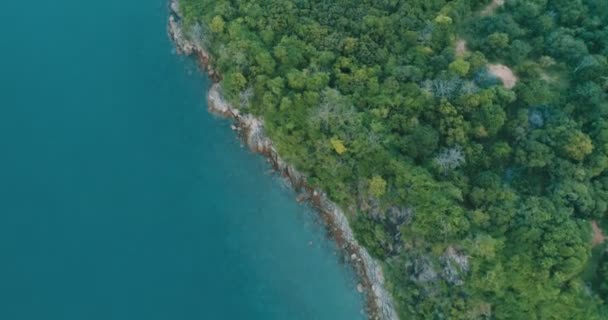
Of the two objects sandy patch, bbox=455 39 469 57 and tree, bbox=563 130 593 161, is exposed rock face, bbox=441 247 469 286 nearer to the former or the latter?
Answer: tree, bbox=563 130 593 161

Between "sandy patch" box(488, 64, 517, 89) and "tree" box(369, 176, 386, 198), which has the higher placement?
"sandy patch" box(488, 64, 517, 89)

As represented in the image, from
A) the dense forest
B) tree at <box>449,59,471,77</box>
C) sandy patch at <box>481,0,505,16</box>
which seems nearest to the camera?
the dense forest

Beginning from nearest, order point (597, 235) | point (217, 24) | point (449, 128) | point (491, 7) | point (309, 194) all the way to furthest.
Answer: point (597, 235) < point (449, 128) < point (309, 194) < point (217, 24) < point (491, 7)

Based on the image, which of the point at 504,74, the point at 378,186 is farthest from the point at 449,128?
the point at 504,74

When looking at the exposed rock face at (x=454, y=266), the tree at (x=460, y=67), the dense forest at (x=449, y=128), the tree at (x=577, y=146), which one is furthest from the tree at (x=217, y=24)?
the tree at (x=577, y=146)

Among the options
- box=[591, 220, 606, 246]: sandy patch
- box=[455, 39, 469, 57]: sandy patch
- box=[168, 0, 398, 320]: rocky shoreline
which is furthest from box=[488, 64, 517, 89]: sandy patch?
box=[168, 0, 398, 320]: rocky shoreline

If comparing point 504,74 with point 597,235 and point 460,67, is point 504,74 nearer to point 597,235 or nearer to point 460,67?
point 460,67

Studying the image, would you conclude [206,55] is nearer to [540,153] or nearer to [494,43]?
[494,43]
